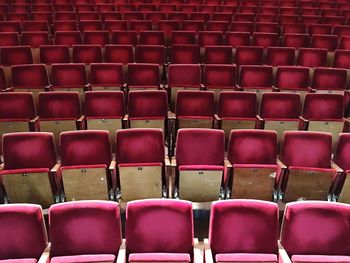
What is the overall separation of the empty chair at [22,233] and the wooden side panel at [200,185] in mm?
206

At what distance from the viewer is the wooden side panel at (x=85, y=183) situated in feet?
1.76

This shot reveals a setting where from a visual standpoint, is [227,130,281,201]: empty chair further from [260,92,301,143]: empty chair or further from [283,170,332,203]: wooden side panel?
[260,92,301,143]: empty chair

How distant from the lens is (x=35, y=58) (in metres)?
0.99

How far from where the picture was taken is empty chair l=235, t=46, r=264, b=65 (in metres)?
0.96

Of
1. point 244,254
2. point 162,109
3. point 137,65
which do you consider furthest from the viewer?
point 137,65

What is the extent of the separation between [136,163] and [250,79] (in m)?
0.39

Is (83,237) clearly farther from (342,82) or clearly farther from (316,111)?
(342,82)

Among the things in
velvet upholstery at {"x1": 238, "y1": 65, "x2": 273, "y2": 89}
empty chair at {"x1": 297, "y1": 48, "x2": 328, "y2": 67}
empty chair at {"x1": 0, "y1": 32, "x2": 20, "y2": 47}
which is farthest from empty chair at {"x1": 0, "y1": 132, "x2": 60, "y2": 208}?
empty chair at {"x1": 297, "y1": 48, "x2": 328, "y2": 67}

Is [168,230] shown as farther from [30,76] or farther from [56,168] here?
[30,76]

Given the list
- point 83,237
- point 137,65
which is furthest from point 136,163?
point 137,65

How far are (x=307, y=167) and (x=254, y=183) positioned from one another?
0.25 ft

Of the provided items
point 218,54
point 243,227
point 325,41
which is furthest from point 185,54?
point 243,227

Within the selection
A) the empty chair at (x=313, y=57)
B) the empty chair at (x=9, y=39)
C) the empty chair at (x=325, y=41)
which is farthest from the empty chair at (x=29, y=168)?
the empty chair at (x=325, y=41)

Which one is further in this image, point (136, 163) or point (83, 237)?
point (136, 163)
